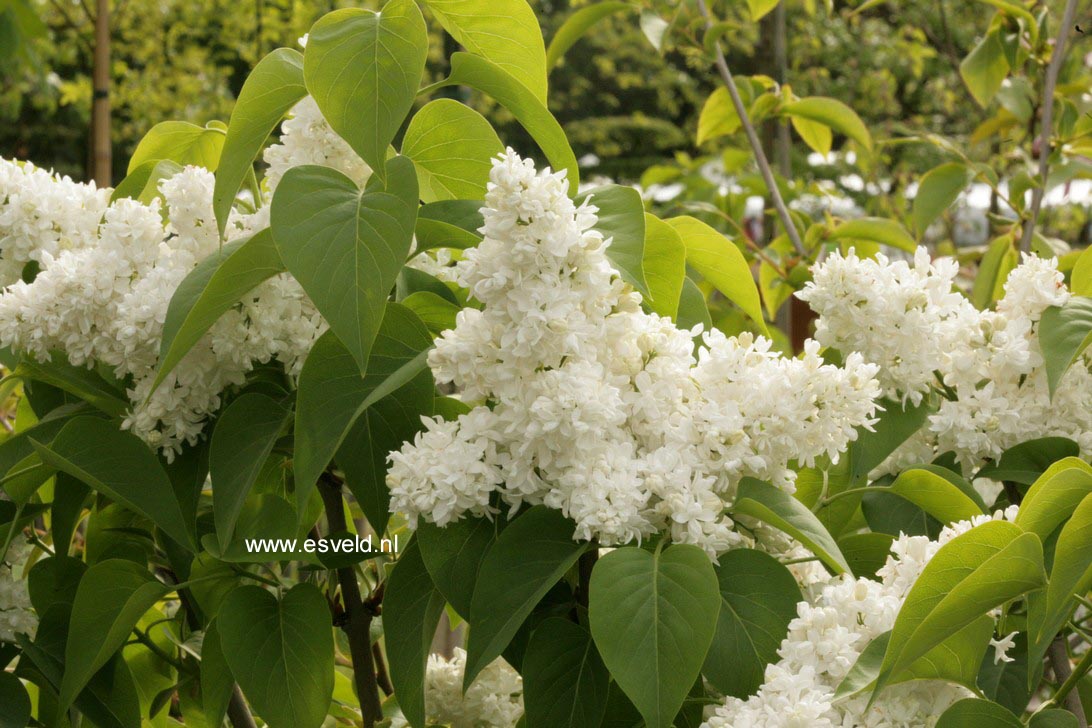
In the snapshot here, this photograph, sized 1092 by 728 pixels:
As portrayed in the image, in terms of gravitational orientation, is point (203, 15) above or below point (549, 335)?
above

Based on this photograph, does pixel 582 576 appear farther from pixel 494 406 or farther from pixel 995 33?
pixel 995 33

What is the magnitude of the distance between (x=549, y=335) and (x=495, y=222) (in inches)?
2.6

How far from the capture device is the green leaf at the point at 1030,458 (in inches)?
30.4

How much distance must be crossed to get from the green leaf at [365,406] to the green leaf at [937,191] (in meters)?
0.89

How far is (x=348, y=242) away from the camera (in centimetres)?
63

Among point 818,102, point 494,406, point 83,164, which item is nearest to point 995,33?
point 818,102

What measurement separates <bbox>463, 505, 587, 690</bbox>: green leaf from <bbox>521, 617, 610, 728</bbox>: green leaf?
4cm

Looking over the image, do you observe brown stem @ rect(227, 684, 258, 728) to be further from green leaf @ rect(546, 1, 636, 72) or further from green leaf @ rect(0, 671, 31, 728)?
green leaf @ rect(546, 1, 636, 72)

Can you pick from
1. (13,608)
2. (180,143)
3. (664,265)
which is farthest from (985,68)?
(13,608)

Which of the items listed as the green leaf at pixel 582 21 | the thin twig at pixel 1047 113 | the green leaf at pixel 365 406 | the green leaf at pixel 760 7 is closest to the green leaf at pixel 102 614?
the green leaf at pixel 365 406

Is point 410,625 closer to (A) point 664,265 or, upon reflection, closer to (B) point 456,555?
(B) point 456,555

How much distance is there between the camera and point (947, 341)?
0.80 m

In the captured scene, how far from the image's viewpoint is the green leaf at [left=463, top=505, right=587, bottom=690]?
0.61 meters

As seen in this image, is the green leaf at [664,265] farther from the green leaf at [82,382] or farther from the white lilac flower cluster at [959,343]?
the green leaf at [82,382]
